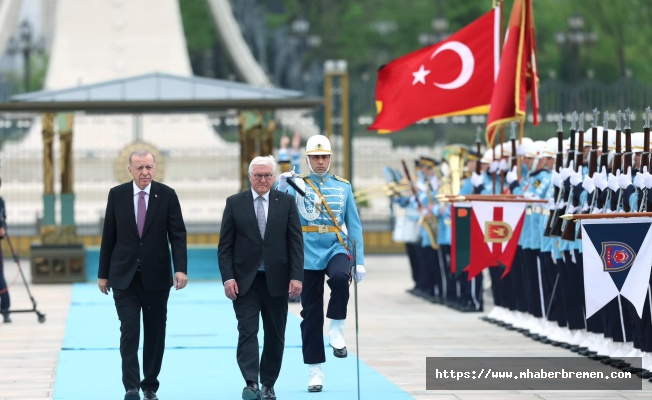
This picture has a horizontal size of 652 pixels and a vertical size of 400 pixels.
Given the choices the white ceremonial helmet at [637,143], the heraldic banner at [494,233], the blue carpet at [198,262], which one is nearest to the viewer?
the white ceremonial helmet at [637,143]

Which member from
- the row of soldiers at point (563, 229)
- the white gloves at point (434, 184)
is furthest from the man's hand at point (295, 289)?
the white gloves at point (434, 184)

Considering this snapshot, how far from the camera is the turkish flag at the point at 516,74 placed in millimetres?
16217

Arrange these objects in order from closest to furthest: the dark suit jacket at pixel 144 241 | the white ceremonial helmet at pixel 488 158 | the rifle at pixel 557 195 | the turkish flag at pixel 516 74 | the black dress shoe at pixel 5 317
A: the dark suit jacket at pixel 144 241
the rifle at pixel 557 195
the turkish flag at pixel 516 74
the black dress shoe at pixel 5 317
the white ceremonial helmet at pixel 488 158

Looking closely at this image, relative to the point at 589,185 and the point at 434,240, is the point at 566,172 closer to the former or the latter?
the point at 589,185

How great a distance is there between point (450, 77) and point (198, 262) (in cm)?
860

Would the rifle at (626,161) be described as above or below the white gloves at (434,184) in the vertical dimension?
above

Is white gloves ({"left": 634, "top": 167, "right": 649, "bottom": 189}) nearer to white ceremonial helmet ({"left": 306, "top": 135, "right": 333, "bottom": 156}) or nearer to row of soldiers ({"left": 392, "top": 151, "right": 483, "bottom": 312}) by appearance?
white ceremonial helmet ({"left": 306, "top": 135, "right": 333, "bottom": 156})

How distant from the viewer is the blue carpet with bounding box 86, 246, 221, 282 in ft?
81.4

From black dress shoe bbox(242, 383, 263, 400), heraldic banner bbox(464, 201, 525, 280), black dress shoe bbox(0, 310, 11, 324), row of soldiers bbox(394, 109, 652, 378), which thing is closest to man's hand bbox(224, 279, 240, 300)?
black dress shoe bbox(242, 383, 263, 400)

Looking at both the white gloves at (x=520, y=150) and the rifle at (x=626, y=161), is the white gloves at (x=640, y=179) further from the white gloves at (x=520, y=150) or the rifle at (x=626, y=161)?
the white gloves at (x=520, y=150)

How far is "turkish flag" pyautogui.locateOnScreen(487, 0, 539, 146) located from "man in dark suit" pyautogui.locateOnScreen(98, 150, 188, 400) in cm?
568

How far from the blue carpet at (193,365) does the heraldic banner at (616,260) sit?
5.90 ft

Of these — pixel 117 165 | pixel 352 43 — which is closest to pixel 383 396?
pixel 117 165

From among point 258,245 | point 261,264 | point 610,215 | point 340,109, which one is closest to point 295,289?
point 261,264
